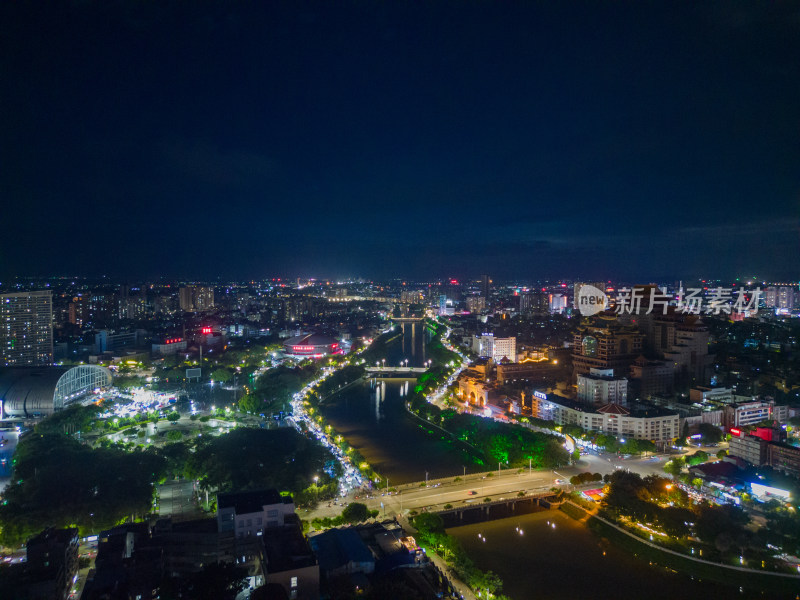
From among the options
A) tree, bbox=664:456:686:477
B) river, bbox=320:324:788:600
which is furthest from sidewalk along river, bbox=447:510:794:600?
tree, bbox=664:456:686:477

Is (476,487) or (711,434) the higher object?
(711,434)

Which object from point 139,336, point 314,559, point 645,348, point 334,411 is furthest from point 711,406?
point 139,336

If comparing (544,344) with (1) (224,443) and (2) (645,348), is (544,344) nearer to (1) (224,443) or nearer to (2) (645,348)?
(2) (645,348)

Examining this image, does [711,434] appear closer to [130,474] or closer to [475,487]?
[475,487]

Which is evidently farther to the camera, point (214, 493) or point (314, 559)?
point (214, 493)

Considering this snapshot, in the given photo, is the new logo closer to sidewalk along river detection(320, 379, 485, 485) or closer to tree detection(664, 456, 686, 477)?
sidewalk along river detection(320, 379, 485, 485)

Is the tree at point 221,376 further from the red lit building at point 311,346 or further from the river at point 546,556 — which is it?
the river at point 546,556

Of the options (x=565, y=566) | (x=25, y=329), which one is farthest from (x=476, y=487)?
(x=25, y=329)

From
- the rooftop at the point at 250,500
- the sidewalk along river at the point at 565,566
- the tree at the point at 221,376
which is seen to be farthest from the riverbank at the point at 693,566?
the tree at the point at 221,376
